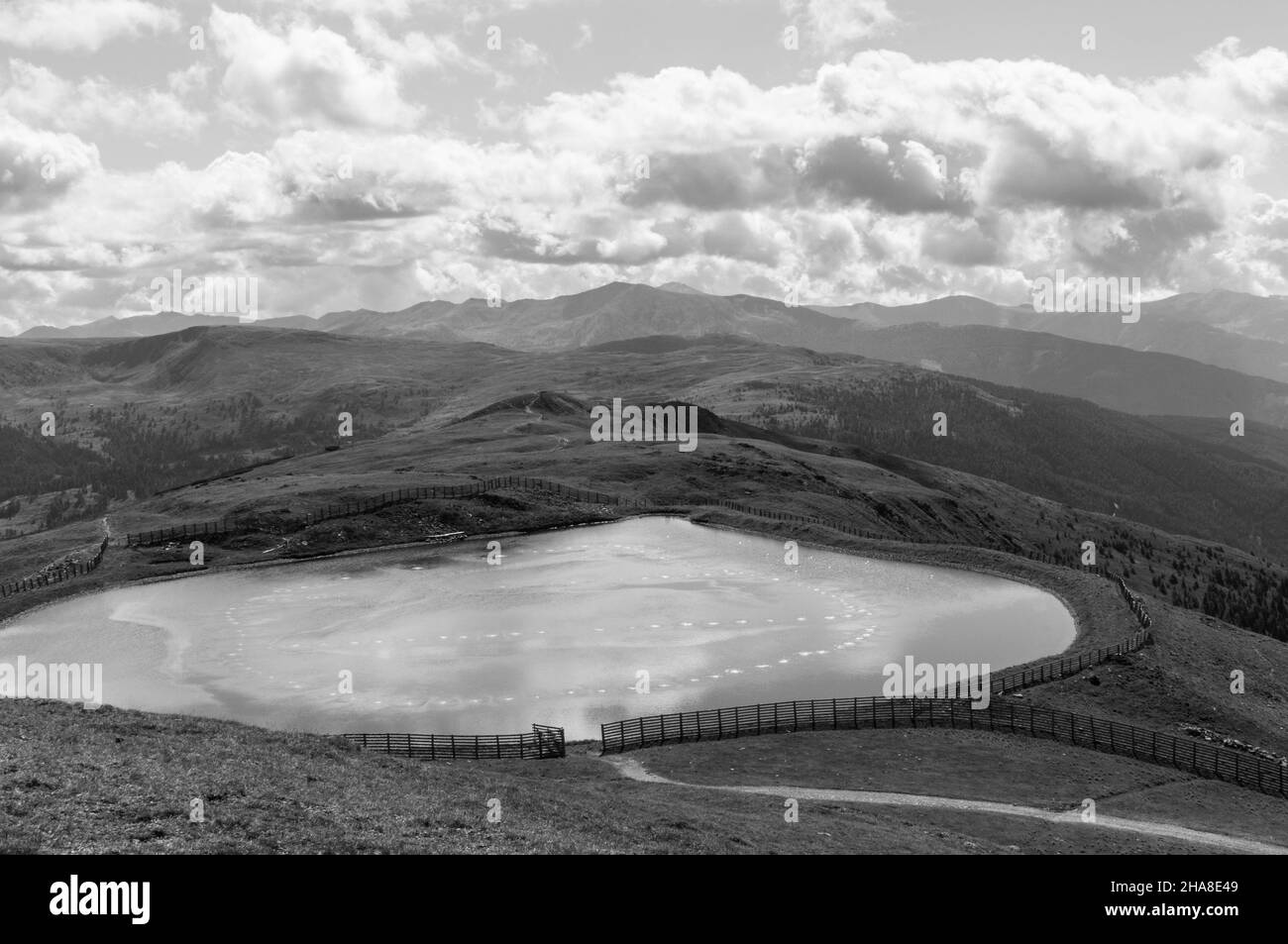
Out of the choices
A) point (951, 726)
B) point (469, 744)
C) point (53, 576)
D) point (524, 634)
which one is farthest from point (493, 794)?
point (53, 576)

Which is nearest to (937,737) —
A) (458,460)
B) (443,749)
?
(443,749)

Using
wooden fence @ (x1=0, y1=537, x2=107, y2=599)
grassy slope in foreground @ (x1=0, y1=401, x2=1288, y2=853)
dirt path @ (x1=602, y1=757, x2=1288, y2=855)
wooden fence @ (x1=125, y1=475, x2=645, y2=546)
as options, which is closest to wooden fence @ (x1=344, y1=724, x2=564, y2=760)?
grassy slope in foreground @ (x1=0, y1=401, x2=1288, y2=853)

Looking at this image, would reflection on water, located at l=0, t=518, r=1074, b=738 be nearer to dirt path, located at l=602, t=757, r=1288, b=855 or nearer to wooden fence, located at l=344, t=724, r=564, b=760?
wooden fence, located at l=344, t=724, r=564, b=760

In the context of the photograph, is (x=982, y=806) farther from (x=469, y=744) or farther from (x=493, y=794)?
(x=469, y=744)

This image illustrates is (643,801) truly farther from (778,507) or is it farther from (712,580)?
(778,507)

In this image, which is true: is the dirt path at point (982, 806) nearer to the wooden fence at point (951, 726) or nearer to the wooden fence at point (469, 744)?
the wooden fence at point (469, 744)

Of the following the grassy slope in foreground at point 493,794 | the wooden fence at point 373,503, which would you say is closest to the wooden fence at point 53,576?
the wooden fence at point 373,503
